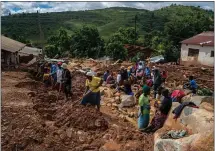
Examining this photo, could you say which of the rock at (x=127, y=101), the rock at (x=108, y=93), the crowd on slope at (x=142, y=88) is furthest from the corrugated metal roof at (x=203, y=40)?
the rock at (x=127, y=101)

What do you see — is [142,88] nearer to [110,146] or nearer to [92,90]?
[92,90]

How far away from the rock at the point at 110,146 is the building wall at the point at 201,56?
21.0 metres

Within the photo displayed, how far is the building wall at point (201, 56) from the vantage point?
26.4 meters

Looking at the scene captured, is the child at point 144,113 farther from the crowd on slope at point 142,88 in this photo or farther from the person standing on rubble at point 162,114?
the person standing on rubble at point 162,114

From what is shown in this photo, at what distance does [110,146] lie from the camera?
22.0 feet

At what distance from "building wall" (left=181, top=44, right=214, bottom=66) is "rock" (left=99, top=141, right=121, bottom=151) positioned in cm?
2095

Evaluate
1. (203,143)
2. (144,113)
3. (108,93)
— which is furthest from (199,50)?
(203,143)

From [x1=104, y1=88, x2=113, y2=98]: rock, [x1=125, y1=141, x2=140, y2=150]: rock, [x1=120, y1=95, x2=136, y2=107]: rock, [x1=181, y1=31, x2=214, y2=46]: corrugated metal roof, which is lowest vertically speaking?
[x1=104, y1=88, x2=113, y2=98]: rock

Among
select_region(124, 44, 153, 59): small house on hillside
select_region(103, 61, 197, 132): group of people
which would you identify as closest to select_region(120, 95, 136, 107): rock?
select_region(103, 61, 197, 132): group of people

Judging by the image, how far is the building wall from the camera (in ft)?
86.7

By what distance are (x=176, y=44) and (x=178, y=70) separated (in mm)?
12119

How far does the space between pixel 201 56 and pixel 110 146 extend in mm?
22017

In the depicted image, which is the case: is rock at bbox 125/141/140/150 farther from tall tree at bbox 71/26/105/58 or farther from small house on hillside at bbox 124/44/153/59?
small house on hillside at bbox 124/44/153/59

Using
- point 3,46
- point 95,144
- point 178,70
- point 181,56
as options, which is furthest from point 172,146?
point 181,56
